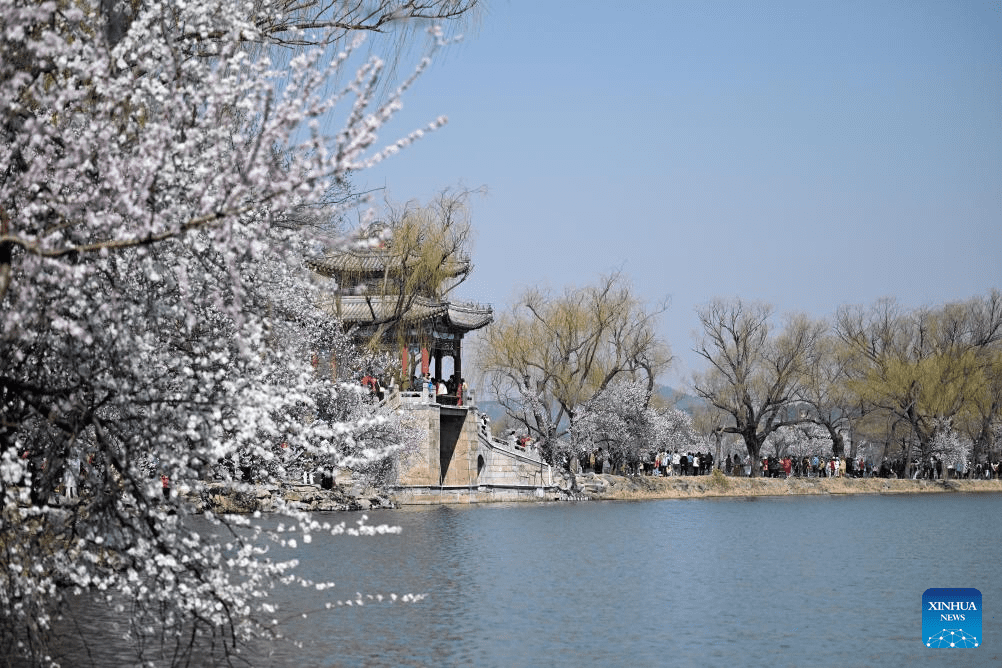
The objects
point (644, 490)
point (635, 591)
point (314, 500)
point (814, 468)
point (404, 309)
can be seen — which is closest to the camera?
point (635, 591)

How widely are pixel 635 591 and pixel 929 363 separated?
147 ft

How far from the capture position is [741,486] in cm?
5444

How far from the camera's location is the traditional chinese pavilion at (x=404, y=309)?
4112 centimetres

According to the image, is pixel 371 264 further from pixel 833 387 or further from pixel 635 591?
pixel 833 387

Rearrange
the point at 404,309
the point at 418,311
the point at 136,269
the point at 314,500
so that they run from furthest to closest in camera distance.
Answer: the point at 418,311 → the point at 404,309 → the point at 314,500 → the point at 136,269

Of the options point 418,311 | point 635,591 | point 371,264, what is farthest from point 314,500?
point 635,591

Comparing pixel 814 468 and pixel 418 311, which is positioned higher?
pixel 418 311

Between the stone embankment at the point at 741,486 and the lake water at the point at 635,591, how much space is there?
37.8ft

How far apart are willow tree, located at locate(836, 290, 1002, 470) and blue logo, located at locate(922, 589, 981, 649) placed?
4201 centimetres

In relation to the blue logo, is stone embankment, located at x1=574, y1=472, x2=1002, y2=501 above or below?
above

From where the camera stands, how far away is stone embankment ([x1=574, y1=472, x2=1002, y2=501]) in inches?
1921

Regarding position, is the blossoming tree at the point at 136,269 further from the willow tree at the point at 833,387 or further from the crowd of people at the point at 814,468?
the willow tree at the point at 833,387

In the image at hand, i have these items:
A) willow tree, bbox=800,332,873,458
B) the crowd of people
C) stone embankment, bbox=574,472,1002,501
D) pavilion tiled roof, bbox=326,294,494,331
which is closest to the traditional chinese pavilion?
pavilion tiled roof, bbox=326,294,494,331

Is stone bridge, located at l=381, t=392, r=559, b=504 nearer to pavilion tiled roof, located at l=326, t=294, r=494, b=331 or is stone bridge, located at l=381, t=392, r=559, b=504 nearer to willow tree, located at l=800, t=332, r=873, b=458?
pavilion tiled roof, located at l=326, t=294, r=494, b=331
